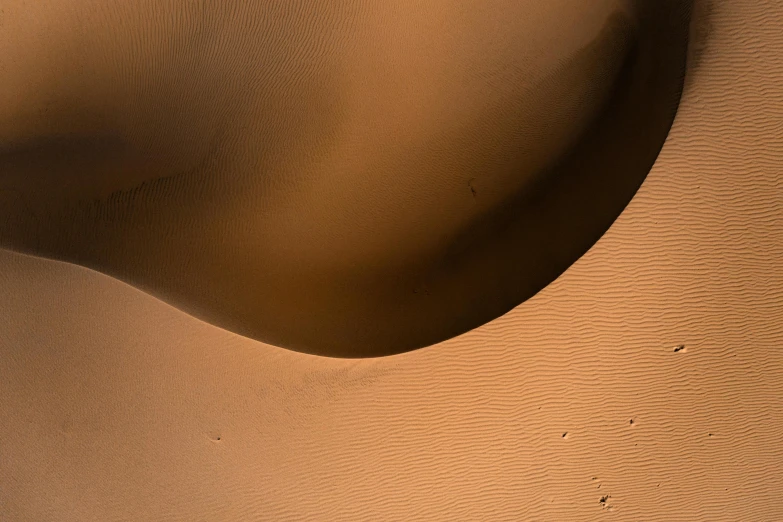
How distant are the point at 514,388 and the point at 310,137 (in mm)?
2774

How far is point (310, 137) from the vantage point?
13.8 feet

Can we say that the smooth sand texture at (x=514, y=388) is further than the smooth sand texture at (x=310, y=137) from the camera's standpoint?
No

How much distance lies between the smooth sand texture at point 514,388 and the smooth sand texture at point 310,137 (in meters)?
0.50

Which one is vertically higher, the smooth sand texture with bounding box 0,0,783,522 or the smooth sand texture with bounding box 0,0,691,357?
the smooth sand texture with bounding box 0,0,691,357

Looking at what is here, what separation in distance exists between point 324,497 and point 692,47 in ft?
14.9

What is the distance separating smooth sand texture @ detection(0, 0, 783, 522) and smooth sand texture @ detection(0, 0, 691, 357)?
1.65 feet

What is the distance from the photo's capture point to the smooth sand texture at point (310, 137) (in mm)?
3943

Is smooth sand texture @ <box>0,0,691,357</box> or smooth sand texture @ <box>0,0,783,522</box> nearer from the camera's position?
smooth sand texture @ <box>0,0,783,522</box>

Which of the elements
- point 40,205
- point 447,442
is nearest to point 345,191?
point 447,442

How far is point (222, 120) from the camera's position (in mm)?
4168

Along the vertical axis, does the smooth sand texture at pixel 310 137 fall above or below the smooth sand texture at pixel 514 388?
above

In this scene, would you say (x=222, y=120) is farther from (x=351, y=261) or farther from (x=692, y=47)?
(x=692, y=47)

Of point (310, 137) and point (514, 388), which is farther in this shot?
point (310, 137)

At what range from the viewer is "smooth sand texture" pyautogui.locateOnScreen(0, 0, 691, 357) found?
155 inches
